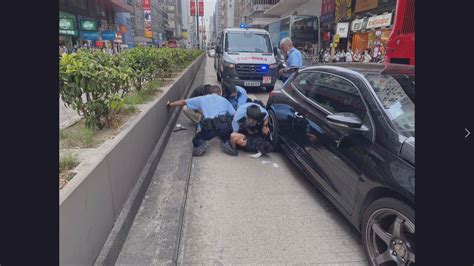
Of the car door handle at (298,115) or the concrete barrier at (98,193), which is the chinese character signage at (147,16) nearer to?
the car door handle at (298,115)

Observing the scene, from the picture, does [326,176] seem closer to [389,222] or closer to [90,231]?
[389,222]

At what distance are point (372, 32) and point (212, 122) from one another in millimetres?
17718

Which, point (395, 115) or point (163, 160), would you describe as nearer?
point (395, 115)

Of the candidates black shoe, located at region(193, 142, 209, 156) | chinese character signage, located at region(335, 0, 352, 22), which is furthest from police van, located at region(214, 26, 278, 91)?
chinese character signage, located at region(335, 0, 352, 22)

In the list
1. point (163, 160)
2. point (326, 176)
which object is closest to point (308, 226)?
point (326, 176)

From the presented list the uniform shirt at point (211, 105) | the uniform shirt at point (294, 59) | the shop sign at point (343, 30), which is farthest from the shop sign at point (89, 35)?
the uniform shirt at point (211, 105)

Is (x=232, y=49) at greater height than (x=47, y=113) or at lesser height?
greater

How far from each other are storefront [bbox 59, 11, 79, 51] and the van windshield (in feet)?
69.8

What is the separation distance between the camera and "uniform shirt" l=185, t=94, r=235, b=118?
535 cm

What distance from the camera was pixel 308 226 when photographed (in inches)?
125

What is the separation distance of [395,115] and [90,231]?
96.4 inches

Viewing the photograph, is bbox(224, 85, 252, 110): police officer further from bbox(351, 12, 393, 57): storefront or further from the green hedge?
bbox(351, 12, 393, 57): storefront

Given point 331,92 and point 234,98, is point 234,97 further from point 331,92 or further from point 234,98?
point 331,92

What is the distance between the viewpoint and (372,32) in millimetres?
19484
